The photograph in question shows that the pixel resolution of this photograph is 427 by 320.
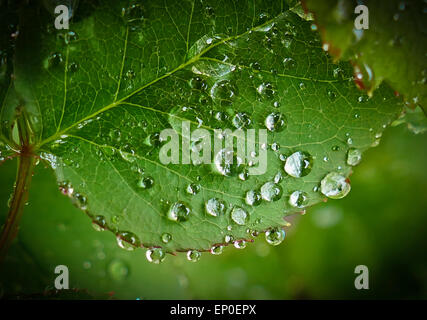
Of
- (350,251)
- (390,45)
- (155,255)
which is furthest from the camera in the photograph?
(350,251)

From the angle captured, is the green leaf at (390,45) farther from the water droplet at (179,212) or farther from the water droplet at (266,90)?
the water droplet at (179,212)

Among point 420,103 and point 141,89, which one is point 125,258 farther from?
point 420,103

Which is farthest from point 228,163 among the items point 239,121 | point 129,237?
point 129,237

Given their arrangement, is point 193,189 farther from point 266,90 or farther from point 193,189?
point 266,90

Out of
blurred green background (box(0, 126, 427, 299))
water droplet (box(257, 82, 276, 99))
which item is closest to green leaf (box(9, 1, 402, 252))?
water droplet (box(257, 82, 276, 99))

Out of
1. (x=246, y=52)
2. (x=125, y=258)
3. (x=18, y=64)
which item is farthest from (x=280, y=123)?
(x=125, y=258)

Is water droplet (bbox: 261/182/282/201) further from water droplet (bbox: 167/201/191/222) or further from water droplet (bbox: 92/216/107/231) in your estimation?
water droplet (bbox: 92/216/107/231)
